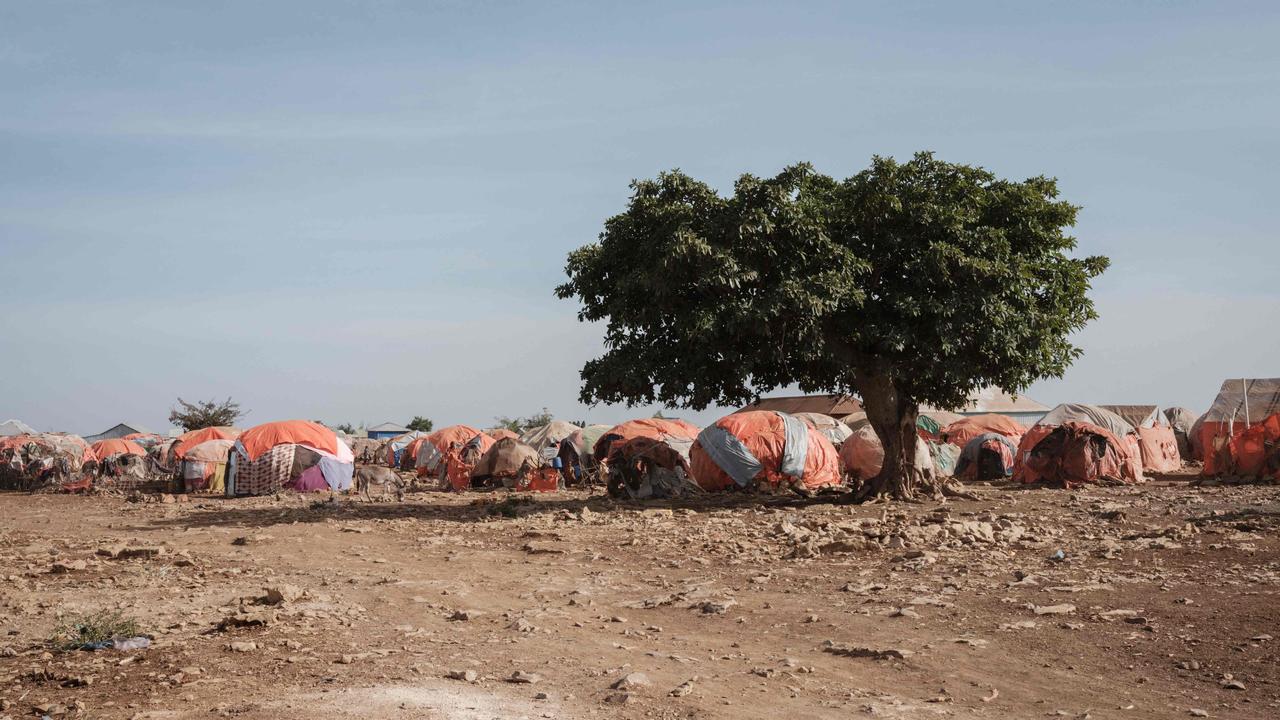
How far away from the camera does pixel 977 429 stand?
121 feet

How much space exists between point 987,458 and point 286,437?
20.7 m

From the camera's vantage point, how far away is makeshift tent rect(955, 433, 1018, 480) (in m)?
31.9

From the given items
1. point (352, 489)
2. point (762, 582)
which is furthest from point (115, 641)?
point (352, 489)

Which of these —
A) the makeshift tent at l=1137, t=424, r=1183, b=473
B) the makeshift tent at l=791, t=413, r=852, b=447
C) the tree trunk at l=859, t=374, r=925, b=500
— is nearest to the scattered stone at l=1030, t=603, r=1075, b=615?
the tree trunk at l=859, t=374, r=925, b=500

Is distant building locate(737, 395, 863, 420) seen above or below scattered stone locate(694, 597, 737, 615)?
above

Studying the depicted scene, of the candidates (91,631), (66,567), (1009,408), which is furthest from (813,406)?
(91,631)

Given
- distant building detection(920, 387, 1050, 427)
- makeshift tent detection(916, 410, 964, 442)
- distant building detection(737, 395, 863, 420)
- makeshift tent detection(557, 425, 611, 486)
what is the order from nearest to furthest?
makeshift tent detection(557, 425, 611, 486) → makeshift tent detection(916, 410, 964, 442) → distant building detection(737, 395, 863, 420) → distant building detection(920, 387, 1050, 427)

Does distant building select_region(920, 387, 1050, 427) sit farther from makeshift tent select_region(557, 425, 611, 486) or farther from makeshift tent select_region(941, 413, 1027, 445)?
makeshift tent select_region(557, 425, 611, 486)

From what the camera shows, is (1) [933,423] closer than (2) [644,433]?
No

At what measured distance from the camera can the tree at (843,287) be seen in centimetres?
1866

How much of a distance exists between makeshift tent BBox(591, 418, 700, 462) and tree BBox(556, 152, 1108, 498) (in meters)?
9.08

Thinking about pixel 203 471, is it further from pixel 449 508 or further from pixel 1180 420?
pixel 1180 420

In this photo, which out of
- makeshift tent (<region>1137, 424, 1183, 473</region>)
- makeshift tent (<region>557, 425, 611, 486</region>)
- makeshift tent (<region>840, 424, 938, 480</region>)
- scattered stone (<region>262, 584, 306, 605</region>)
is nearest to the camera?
scattered stone (<region>262, 584, 306, 605</region>)

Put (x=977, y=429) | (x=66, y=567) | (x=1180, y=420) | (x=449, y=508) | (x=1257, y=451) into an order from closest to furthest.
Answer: (x=66, y=567)
(x=449, y=508)
(x=1257, y=451)
(x=977, y=429)
(x=1180, y=420)
